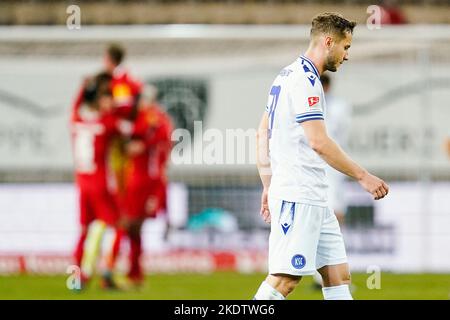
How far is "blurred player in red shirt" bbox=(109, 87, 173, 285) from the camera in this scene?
12.4 m

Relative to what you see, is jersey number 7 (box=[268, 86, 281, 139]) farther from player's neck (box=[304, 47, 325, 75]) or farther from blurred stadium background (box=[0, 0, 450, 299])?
blurred stadium background (box=[0, 0, 450, 299])

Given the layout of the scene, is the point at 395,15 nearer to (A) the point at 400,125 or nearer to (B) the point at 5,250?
(A) the point at 400,125

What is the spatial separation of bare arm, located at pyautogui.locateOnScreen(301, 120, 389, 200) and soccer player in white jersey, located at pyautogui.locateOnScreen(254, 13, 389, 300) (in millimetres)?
16

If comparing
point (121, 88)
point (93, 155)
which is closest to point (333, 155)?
point (121, 88)

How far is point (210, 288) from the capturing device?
1160cm

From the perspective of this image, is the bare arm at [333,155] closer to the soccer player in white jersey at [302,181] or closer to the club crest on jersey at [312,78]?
the soccer player in white jersey at [302,181]

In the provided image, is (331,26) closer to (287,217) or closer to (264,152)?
(264,152)

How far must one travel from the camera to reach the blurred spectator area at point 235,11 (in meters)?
17.0

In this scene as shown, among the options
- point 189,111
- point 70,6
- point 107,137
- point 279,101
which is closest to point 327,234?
point 279,101

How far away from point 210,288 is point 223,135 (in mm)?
2354

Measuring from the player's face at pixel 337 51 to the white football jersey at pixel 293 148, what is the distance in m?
0.11

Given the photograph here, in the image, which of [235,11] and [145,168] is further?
[235,11]

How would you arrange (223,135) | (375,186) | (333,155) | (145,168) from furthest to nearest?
(223,135) < (145,168) < (333,155) < (375,186)

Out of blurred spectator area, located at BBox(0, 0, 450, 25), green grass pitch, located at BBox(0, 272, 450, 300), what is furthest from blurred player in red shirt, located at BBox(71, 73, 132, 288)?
blurred spectator area, located at BBox(0, 0, 450, 25)
